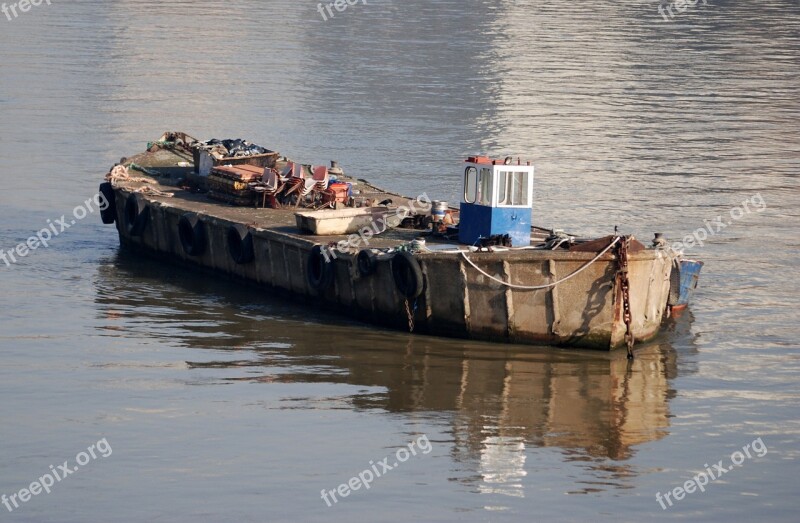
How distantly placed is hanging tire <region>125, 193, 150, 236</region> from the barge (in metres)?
0.05

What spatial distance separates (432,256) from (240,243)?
585cm

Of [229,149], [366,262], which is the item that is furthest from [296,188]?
[366,262]

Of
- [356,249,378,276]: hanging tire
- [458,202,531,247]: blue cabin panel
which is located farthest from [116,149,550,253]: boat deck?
[356,249,378,276]: hanging tire

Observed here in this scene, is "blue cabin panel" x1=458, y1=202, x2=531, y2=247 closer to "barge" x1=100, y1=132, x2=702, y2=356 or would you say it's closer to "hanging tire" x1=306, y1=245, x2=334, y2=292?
"barge" x1=100, y1=132, x2=702, y2=356

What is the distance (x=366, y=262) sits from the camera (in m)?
24.2

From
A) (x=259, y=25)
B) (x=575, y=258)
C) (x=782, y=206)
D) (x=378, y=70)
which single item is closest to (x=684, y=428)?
(x=575, y=258)

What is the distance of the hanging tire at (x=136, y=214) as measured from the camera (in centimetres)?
3080

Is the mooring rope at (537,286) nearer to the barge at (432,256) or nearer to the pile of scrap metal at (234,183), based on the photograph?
the barge at (432,256)

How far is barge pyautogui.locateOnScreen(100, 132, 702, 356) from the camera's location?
2266 cm

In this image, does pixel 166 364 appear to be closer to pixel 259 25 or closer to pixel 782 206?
pixel 782 206

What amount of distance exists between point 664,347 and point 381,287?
5386mm

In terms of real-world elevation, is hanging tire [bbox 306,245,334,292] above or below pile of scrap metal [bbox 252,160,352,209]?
below

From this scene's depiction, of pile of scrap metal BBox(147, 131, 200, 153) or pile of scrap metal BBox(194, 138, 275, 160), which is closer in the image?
pile of scrap metal BBox(194, 138, 275, 160)

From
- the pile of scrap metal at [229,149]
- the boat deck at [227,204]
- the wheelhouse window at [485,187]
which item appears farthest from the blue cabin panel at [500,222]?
the pile of scrap metal at [229,149]
